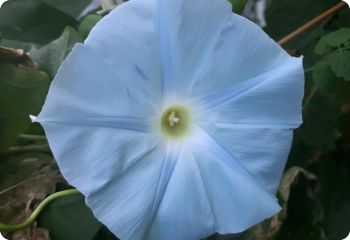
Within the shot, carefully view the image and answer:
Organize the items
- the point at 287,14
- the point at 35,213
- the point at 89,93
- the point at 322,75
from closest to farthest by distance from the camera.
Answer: the point at 89,93 → the point at 35,213 → the point at 322,75 → the point at 287,14

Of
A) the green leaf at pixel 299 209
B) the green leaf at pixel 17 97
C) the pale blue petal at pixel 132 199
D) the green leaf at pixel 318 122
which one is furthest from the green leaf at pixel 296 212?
the green leaf at pixel 17 97

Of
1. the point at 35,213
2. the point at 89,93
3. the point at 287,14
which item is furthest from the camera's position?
the point at 287,14

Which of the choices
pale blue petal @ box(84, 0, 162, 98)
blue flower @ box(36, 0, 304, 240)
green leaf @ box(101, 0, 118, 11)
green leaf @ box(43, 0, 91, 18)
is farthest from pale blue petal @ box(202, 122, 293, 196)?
green leaf @ box(43, 0, 91, 18)

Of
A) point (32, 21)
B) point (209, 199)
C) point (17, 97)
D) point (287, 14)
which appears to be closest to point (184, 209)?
point (209, 199)

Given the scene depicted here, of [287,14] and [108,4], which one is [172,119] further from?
[287,14]

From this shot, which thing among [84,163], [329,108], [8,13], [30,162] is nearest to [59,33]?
[8,13]

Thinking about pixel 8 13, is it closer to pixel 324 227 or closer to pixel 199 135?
pixel 199 135

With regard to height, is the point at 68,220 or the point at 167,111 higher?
the point at 167,111
